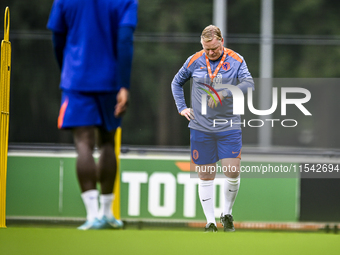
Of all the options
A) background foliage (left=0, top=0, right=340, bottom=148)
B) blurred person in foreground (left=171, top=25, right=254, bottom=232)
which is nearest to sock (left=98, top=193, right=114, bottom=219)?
blurred person in foreground (left=171, top=25, right=254, bottom=232)

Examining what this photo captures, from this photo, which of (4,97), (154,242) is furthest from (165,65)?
(154,242)

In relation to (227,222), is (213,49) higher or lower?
higher

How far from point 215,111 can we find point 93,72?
1104 millimetres

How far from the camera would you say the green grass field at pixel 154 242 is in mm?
2229

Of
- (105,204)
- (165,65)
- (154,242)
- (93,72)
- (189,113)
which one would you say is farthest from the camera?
(165,65)

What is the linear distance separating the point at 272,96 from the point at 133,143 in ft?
4.98

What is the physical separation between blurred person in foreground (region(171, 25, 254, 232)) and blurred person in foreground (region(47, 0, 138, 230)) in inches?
36.0

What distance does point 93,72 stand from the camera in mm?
2471

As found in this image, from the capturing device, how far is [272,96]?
4.89 metres

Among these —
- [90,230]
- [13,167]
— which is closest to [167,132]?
[13,167]

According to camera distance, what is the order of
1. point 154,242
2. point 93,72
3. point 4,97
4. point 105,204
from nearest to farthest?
point 154,242 < point 93,72 < point 105,204 < point 4,97

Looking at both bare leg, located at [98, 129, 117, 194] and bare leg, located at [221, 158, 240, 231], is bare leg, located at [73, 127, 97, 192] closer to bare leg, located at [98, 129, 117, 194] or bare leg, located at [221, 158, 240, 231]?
bare leg, located at [98, 129, 117, 194]

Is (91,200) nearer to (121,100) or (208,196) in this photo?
(121,100)

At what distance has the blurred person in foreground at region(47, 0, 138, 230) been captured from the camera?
7.98 feet
